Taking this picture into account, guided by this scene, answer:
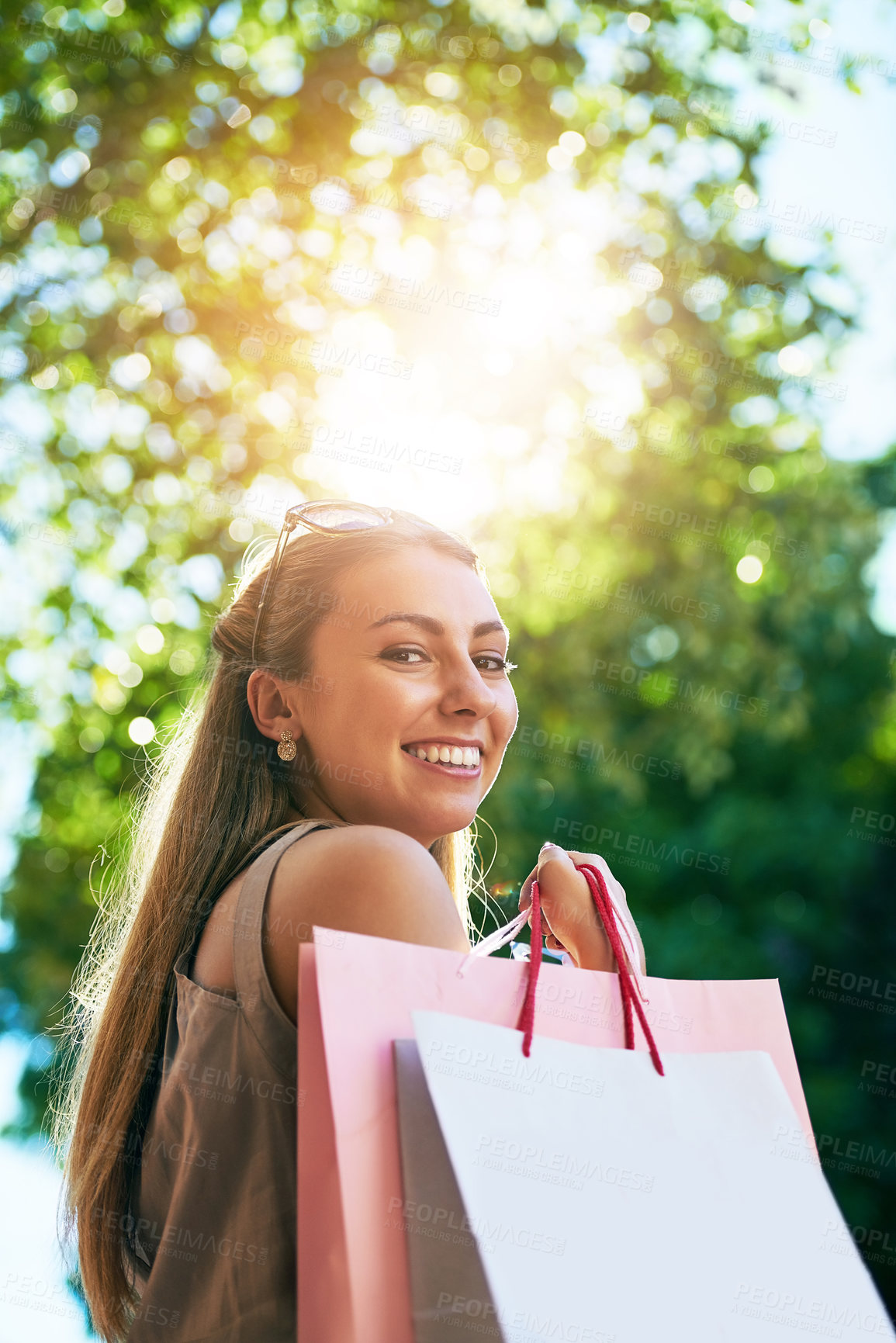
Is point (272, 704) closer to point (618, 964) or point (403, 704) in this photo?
point (403, 704)

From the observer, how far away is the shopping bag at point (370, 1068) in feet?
2.83

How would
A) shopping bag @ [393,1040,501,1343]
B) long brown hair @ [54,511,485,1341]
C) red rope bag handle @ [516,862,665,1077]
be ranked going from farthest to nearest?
long brown hair @ [54,511,485,1341] < red rope bag handle @ [516,862,665,1077] < shopping bag @ [393,1040,501,1343]

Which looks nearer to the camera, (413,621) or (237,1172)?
(237,1172)

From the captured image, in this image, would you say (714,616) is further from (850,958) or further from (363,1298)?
(850,958)

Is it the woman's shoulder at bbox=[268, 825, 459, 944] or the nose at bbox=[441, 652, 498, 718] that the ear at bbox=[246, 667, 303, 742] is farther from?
the woman's shoulder at bbox=[268, 825, 459, 944]

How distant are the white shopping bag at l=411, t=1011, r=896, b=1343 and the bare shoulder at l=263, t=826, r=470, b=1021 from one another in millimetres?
121

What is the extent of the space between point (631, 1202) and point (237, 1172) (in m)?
0.41

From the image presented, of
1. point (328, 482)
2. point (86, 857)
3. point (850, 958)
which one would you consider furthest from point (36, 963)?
point (850, 958)

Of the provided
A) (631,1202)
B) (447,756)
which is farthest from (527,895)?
(631,1202)

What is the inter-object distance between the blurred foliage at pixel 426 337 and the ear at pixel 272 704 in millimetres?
2734

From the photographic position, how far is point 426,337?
507 centimetres

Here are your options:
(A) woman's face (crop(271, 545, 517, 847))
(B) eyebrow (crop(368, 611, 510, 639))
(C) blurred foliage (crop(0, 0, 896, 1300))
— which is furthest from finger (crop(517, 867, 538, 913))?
(C) blurred foliage (crop(0, 0, 896, 1300))

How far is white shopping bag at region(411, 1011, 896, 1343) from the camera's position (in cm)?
86

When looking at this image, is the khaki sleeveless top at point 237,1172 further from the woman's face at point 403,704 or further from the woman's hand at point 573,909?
the woman's hand at point 573,909
